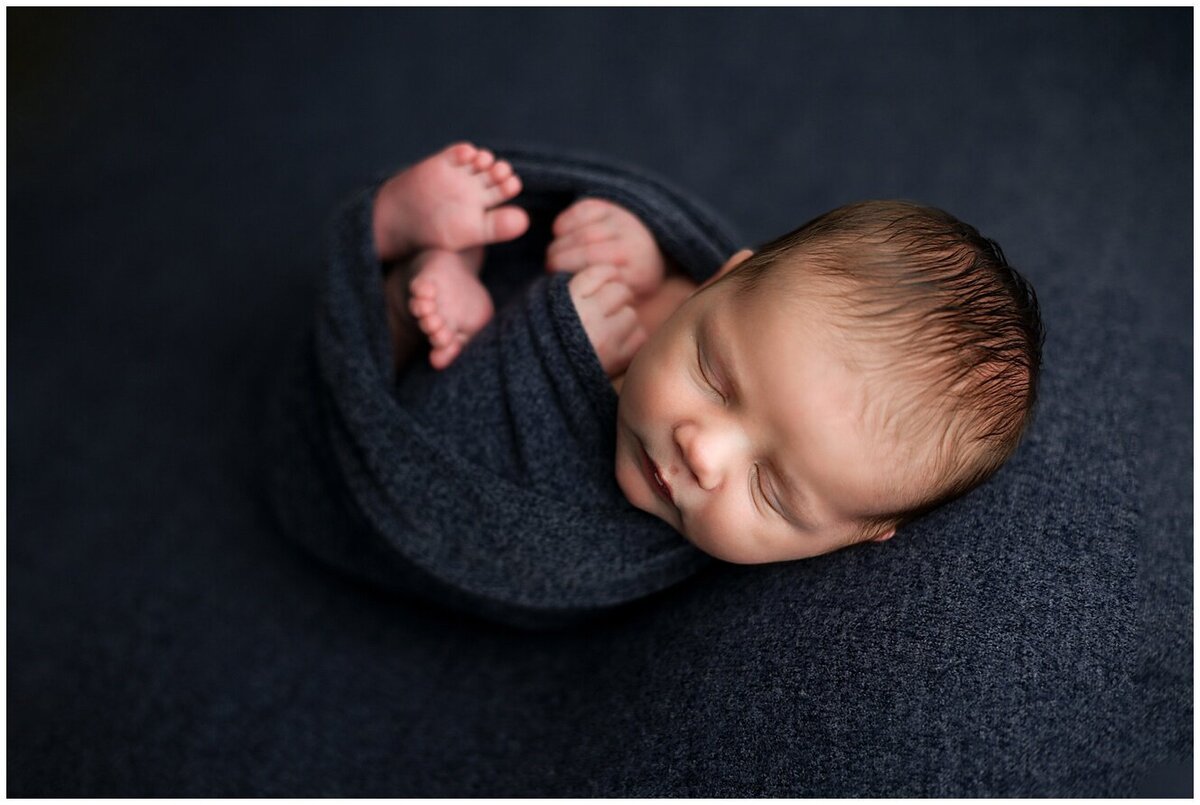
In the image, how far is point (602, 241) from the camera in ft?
3.48

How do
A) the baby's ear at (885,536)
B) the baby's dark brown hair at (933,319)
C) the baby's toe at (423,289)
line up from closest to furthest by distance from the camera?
1. the baby's dark brown hair at (933,319)
2. the baby's ear at (885,536)
3. the baby's toe at (423,289)

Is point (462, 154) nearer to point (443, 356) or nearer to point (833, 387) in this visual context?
point (443, 356)

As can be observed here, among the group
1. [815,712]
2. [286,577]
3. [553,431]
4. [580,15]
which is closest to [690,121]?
[580,15]

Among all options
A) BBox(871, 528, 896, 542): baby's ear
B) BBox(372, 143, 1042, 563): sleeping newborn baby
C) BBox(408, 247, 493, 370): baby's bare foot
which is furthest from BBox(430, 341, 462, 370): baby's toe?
BBox(871, 528, 896, 542): baby's ear

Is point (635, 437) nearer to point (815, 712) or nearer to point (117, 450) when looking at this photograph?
point (815, 712)

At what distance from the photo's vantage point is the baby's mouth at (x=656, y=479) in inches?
34.2

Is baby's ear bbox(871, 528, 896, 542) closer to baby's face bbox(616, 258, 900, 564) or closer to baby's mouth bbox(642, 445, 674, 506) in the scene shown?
baby's face bbox(616, 258, 900, 564)

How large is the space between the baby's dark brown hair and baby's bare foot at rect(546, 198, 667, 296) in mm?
242

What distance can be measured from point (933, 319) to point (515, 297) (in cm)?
56

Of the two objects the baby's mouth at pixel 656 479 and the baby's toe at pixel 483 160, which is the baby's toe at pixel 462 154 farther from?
the baby's mouth at pixel 656 479

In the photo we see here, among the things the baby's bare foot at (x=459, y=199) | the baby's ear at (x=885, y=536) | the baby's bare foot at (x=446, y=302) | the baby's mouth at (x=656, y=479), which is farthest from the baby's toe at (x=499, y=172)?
the baby's ear at (x=885, y=536)

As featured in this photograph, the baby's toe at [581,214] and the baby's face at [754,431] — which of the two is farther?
the baby's toe at [581,214]

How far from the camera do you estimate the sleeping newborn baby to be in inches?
30.6

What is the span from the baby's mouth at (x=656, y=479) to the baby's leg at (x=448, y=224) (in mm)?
271
